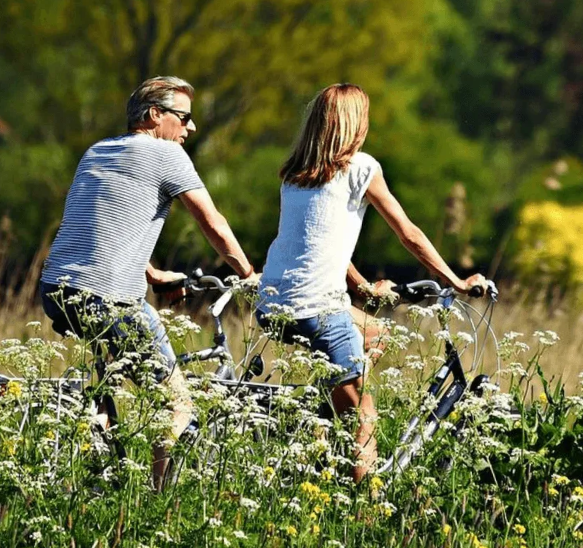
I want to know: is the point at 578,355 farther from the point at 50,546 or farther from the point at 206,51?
the point at 206,51

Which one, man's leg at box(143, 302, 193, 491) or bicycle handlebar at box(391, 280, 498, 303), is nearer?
man's leg at box(143, 302, 193, 491)

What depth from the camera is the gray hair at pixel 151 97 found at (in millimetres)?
4738

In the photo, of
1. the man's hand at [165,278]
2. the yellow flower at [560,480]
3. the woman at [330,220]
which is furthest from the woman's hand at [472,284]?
the man's hand at [165,278]

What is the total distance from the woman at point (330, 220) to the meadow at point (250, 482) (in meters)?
0.29

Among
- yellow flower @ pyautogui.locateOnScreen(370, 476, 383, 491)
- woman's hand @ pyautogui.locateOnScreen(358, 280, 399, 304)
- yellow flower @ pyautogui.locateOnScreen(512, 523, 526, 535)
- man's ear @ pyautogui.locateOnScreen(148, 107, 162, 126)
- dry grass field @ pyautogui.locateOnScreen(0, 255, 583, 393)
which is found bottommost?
dry grass field @ pyautogui.locateOnScreen(0, 255, 583, 393)

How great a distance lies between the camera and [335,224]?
4.75m

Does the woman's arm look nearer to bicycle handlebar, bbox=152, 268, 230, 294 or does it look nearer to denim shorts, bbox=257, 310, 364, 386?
denim shorts, bbox=257, 310, 364, 386

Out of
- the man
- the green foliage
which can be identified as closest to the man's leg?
the man

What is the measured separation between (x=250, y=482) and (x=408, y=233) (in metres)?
1.21

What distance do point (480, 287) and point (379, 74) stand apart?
16167 mm

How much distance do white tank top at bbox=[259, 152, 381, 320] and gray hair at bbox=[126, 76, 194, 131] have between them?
20.6 inches

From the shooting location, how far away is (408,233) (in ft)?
15.9

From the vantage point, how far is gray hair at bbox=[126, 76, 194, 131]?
474cm

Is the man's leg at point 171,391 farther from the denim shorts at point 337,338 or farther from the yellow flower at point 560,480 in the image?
the yellow flower at point 560,480
